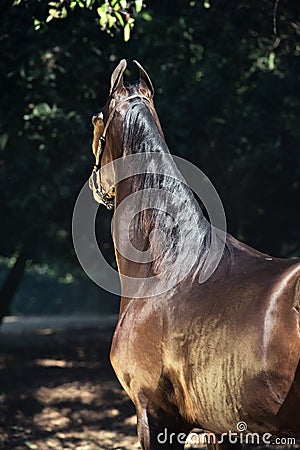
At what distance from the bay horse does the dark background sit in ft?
11.2

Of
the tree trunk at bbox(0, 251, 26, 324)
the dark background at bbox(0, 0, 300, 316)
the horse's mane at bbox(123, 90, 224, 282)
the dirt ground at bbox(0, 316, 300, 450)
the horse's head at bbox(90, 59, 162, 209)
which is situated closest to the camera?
the horse's mane at bbox(123, 90, 224, 282)

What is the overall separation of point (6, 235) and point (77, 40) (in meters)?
7.92

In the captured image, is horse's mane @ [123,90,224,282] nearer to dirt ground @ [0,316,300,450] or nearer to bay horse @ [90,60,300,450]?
bay horse @ [90,60,300,450]

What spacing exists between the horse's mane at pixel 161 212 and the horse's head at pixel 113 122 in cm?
8

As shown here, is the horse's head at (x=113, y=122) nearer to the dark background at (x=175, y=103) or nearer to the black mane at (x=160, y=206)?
the black mane at (x=160, y=206)

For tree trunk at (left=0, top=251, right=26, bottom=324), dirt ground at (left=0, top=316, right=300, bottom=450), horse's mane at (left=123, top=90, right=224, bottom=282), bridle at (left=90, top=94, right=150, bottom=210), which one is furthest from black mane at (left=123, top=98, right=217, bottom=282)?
tree trunk at (left=0, top=251, right=26, bottom=324)

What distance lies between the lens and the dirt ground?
8.99 metres

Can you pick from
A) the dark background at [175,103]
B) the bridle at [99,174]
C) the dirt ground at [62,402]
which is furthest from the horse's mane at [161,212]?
the dirt ground at [62,402]

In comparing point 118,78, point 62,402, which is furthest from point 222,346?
point 62,402

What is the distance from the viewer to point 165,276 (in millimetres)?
4539

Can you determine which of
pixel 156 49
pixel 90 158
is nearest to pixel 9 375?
pixel 90 158

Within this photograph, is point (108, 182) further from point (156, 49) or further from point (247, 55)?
point (247, 55)

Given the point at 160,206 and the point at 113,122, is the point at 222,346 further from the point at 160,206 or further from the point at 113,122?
the point at 113,122

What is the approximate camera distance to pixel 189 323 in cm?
420
